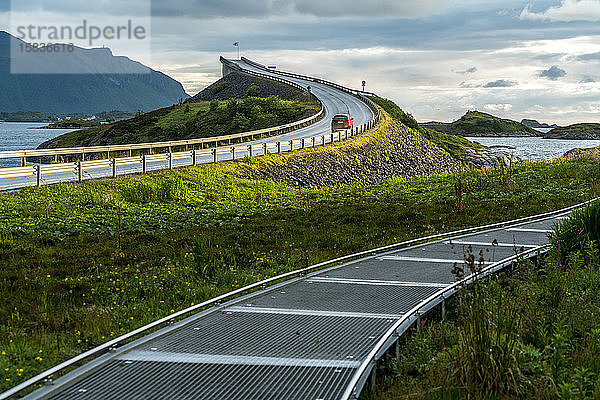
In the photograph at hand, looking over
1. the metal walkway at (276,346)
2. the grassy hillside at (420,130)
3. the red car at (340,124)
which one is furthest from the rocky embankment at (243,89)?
the metal walkway at (276,346)

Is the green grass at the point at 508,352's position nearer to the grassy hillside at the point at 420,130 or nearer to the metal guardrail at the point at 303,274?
the metal guardrail at the point at 303,274

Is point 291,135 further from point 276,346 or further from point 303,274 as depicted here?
point 276,346

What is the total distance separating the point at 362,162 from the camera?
38.5m

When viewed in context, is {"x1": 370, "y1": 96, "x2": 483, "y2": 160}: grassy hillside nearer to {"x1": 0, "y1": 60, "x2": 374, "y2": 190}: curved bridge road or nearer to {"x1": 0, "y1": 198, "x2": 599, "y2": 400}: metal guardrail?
{"x1": 0, "y1": 60, "x2": 374, "y2": 190}: curved bridge road

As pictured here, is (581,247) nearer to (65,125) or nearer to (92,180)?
(92,180)

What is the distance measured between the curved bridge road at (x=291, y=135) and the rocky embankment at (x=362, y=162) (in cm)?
205

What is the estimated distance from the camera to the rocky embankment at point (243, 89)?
250 feet

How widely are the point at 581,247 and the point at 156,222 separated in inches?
402

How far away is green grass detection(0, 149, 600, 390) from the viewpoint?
8422 millimetres

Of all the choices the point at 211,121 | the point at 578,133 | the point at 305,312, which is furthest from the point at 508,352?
the point at 578,133

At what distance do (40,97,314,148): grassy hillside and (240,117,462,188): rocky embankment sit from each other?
34.9ft

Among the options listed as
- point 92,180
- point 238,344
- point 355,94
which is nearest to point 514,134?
point 355,94

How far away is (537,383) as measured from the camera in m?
5.87

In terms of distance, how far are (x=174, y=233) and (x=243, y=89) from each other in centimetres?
7106
